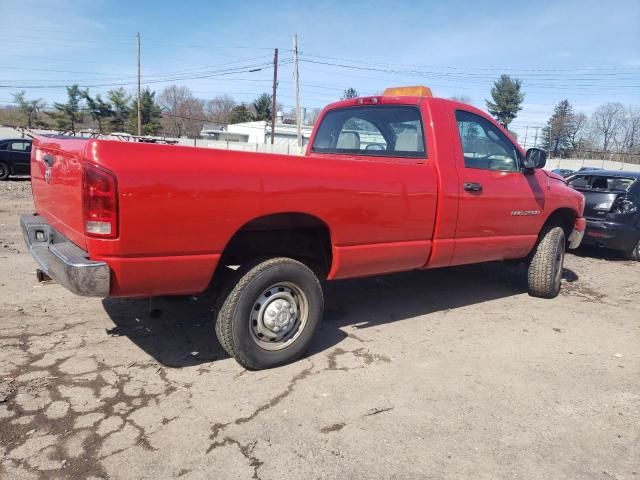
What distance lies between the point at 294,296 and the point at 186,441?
1291 millimetres

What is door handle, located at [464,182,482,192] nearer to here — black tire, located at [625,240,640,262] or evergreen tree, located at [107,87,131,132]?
black tire, located at [625,240,640,262]

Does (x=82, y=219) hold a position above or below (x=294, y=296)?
above

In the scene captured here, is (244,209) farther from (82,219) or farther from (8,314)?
(8,314)

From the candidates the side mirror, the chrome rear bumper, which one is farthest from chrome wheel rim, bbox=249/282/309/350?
the side mirror

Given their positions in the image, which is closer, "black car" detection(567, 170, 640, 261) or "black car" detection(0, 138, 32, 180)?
"black car" detection(567, 170, 640, 261)

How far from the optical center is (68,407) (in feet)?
9.41

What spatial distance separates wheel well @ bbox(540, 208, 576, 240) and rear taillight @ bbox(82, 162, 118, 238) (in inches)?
184

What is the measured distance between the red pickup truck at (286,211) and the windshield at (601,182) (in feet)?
13.2

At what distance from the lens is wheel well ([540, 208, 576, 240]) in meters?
5.69

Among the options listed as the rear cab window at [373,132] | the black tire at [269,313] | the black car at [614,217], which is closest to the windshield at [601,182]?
the black car at [614,217]

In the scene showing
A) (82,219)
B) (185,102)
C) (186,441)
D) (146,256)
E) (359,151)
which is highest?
(185,102)

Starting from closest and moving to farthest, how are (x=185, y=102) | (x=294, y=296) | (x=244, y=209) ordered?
(x=244, y=209) → (x=294, y=296) → (x=185, y=102)

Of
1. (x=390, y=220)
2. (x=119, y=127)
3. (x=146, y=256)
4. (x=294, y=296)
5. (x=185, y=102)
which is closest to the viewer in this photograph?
(x=146, y=256)

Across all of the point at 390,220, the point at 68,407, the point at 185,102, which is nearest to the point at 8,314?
the point at 68,407
